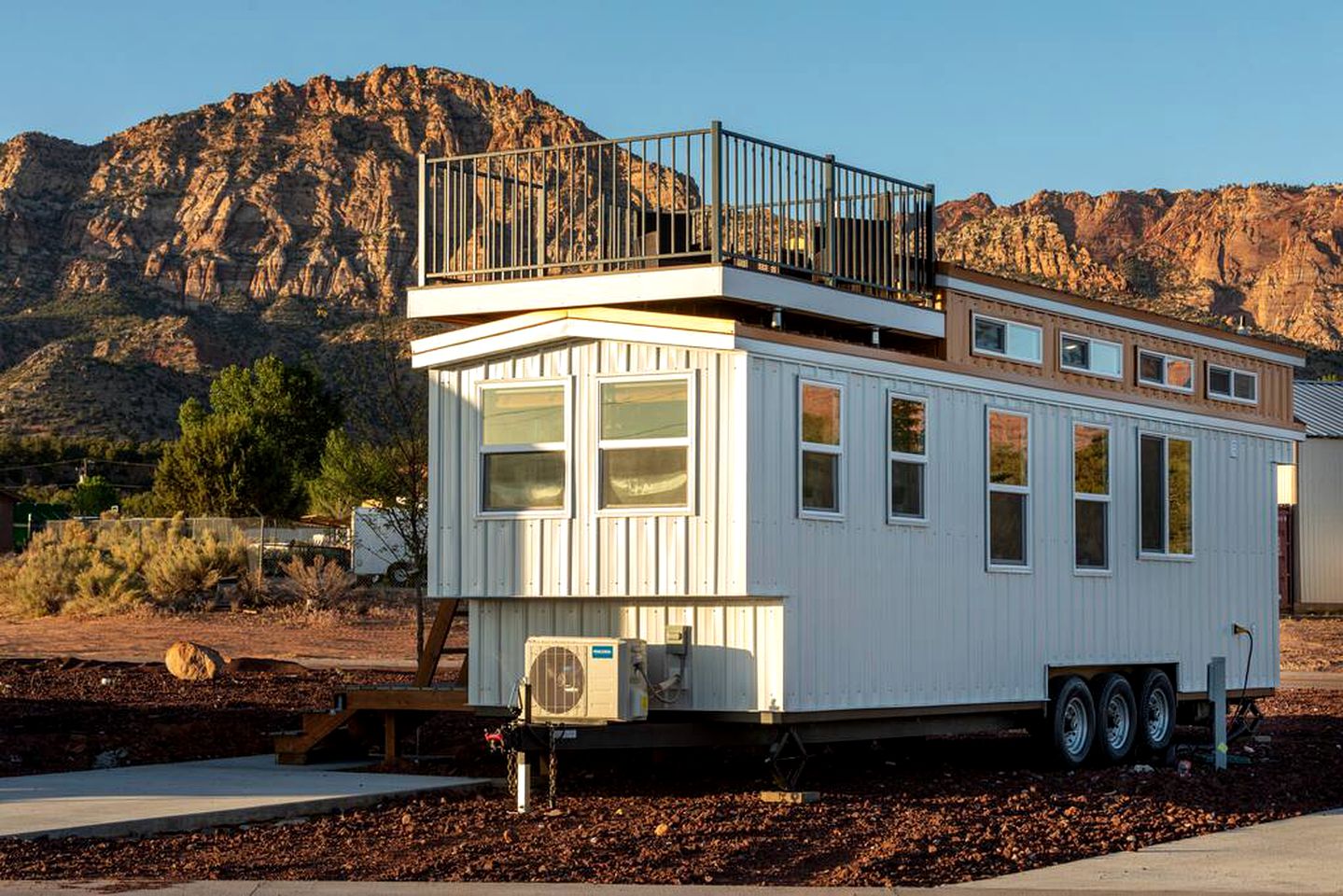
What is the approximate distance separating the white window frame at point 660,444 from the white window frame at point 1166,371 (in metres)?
6.32

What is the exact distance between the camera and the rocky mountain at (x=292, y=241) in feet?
295

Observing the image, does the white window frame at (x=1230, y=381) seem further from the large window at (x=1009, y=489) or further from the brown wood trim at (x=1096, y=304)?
the large window at (x=1009, y=489)

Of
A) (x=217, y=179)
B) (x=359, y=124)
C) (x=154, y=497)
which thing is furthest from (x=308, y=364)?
(x=359, y=124)

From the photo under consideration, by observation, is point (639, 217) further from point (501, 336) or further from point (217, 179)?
point (217, 179)

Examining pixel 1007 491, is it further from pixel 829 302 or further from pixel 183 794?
pixel 183 794

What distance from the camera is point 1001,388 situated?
16391 millimetres

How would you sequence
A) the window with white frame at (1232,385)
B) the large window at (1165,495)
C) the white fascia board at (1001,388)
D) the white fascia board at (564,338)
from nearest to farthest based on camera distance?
the white fascia board at (564,338) < the white fascia board at (1001,388) < the large window at (1165,495) < the window with white frame at (1232,385)

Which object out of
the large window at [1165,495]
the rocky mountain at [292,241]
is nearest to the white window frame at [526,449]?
the large window at [1165,495]

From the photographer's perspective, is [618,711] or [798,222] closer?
→ [618,711]

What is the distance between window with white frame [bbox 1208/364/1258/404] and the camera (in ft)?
64.9

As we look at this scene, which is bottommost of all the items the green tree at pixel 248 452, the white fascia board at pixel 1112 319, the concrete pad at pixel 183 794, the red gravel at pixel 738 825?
the red gravel at pixel 738 825

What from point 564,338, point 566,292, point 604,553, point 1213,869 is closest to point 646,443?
point 604,553

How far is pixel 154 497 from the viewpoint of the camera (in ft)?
210

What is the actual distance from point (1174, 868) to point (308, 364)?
73120 millimetres
